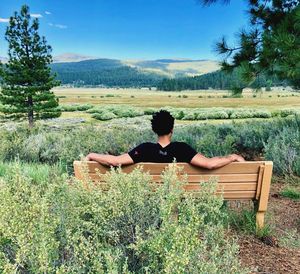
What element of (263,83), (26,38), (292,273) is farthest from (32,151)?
(26,38)

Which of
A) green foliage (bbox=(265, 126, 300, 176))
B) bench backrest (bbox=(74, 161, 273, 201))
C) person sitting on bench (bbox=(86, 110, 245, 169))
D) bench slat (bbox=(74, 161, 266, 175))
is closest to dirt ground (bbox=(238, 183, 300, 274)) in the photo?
bench backrest (bbox=(74, 161, 273, 201))

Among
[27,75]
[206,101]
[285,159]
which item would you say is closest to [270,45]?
[285,159]

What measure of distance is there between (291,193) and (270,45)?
327cm

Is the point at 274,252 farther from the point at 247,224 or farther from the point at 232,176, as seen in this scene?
the point at 232,176

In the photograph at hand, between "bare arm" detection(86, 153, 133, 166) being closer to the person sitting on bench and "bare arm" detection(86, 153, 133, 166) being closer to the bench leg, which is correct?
the person sitting on bench

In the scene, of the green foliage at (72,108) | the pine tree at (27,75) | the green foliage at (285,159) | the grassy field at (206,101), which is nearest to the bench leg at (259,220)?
the green foliage at (285,159)

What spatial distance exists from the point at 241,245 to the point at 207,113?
35.6 m

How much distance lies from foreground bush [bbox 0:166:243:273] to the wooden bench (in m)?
0.74

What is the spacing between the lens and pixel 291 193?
Answer: 5191 millimetres

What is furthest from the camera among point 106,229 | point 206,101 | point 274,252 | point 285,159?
point 206,101

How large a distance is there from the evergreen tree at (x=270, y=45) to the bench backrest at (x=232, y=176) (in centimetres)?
397

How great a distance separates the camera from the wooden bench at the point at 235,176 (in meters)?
3.37

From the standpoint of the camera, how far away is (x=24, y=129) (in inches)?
438

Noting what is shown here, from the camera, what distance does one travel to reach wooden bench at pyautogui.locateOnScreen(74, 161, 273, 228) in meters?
3.37
